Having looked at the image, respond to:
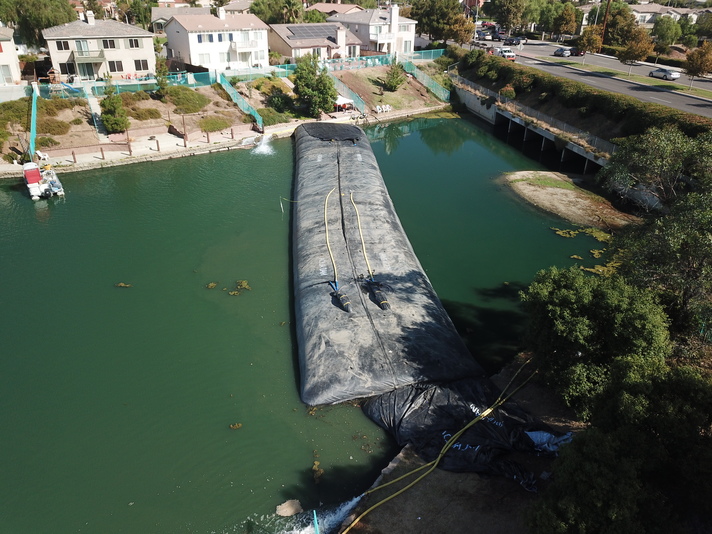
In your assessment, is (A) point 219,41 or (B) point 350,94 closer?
(B) point 350,94

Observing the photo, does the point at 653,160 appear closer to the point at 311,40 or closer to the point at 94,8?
the point at 311,40

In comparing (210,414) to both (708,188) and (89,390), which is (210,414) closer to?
(89,390)

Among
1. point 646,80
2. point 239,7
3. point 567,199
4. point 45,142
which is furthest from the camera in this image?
point 239,7

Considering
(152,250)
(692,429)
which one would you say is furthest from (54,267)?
(692,429)

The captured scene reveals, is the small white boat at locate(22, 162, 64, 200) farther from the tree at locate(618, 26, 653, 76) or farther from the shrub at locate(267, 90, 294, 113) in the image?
the tree at locate(618, 26, 653, 76)

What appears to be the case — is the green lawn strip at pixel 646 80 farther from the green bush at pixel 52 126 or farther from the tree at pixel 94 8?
the tree at pixel 94 8

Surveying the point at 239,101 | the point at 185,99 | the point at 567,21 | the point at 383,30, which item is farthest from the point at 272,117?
the point at 567,21

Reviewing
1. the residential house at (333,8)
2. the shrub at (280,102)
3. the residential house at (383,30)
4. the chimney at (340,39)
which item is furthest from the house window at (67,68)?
the residential house at (333,8)
